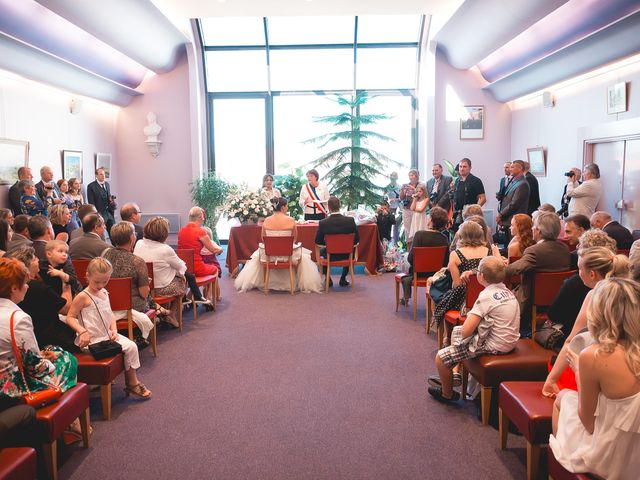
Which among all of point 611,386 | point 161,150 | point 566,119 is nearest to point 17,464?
point 611,386

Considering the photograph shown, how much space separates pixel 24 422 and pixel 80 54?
7.86 meters

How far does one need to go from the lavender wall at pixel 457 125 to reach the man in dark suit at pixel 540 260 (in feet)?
26.8

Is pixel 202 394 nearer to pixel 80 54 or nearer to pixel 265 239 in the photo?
pixel 265 239

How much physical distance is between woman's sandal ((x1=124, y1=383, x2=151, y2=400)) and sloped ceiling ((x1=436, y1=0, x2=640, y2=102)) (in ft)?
20.8

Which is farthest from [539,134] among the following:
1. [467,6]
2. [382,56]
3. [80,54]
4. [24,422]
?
[24,422]

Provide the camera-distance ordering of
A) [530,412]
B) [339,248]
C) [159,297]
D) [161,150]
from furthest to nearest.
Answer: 1. [161,150]
2. [339,248]
3. [159,297]
4. [530,412]

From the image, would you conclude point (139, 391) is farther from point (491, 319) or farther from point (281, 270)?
point (281, 270)

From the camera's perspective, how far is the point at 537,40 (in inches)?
350

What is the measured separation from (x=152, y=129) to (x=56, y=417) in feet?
33.8

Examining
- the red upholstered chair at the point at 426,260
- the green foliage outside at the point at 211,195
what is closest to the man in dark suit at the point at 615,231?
the red upholstered chair at the point at 426,260

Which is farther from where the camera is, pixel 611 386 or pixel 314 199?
pixel 314 199

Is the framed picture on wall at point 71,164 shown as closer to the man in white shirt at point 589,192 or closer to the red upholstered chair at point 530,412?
the man in white shirt at point 589,192

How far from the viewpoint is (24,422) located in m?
2.69

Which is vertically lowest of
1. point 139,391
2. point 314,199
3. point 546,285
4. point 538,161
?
point 139,391
